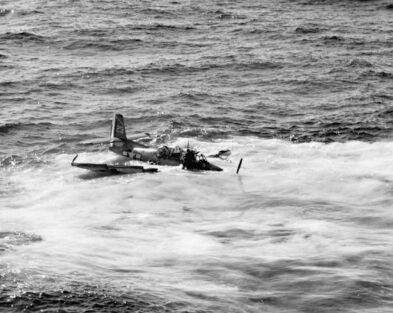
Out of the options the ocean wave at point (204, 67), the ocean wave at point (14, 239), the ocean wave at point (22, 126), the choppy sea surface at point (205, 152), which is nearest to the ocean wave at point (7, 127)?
the ocean wave at point (22, 126)

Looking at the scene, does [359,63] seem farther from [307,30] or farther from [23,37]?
[23,37]

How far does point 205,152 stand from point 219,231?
1634 cm

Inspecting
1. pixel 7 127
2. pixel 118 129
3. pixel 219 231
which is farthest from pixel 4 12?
pixel 219 231

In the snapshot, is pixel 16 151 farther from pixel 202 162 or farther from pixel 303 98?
pixel 303 98

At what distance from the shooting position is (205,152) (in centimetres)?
5753

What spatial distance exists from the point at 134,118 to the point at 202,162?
656 inches

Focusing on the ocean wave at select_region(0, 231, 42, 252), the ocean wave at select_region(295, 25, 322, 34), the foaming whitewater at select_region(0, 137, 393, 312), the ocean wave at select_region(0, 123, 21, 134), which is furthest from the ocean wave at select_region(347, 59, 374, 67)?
the ocean wave at select_region(0, 231, 42, 252)

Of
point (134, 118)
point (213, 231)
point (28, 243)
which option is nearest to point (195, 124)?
point (134, 118)

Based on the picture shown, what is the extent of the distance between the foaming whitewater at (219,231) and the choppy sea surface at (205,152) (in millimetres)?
134

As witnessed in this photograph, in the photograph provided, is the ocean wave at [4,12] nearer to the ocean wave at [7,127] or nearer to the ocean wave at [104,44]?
the ocean wave at [104,44]

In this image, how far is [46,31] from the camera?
9869 cm

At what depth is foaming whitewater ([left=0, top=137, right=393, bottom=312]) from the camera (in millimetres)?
33500

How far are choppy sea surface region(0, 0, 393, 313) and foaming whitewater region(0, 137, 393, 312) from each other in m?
0.13

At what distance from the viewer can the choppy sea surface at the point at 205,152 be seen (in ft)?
112
